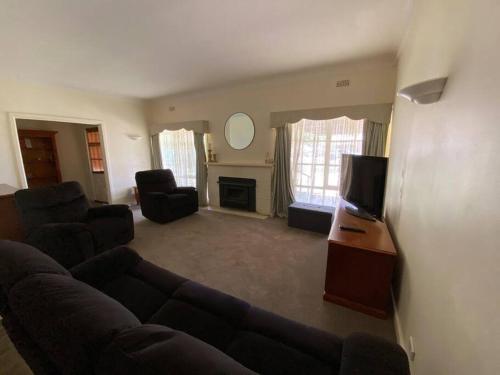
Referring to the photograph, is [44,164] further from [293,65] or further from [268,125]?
[293,65]

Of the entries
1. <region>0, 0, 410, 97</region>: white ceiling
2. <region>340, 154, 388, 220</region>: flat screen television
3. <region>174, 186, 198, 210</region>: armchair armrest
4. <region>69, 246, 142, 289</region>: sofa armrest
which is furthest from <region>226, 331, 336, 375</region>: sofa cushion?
<region>174, 186, 198, 210</region>: armchair armrest

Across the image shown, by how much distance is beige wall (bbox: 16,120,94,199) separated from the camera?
5.56m

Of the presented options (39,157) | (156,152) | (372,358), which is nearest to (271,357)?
(372,358)

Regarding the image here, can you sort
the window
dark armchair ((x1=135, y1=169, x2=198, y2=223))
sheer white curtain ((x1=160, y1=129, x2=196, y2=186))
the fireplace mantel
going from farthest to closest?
the window → sheer white curtain ((x1=160, y1=129, x2=196, y2=186)) → the fireplace mantel → dark armchair ((x1=135, y1=169, x2=198, y2=223))

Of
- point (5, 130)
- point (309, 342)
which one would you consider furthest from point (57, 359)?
point (5, 130)

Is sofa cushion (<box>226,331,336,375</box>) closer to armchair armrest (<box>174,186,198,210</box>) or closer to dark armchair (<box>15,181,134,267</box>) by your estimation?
dark armchair (<box>15,181,134,267</box>)

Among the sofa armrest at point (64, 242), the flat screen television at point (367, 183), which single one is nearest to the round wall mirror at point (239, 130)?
the flat screen television at point (367, 183)

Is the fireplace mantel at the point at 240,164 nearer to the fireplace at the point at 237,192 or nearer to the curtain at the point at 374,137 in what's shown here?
the fireplace at the point at 237,192

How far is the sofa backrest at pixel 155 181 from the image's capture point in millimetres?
4266

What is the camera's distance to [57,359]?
0.67 m

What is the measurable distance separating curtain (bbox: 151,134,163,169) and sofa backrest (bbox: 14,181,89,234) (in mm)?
2757

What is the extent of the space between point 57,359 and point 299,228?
3365 millimetres

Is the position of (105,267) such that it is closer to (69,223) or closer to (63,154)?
(69,223)

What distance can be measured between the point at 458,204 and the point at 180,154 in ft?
17.8
